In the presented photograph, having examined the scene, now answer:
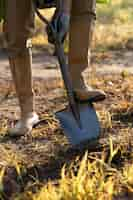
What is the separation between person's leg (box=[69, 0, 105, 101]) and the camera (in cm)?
368

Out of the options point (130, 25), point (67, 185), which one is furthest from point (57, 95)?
point (130, 25)

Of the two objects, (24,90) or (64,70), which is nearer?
(64,70)

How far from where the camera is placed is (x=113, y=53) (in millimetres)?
6695

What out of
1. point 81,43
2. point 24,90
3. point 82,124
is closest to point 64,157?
point 82,124

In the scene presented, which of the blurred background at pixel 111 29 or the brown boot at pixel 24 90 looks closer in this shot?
the brown boot at pixel 24 90

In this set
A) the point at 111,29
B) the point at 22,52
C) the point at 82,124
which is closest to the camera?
the point at 82,124

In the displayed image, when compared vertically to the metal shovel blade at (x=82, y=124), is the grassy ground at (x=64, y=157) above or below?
below

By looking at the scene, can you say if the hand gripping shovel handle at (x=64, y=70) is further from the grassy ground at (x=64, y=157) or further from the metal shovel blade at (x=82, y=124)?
the grassy ground at (x=64, y=157)

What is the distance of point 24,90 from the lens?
385 cm

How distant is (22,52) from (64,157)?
682 millimetres

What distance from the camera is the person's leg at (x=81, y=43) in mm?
3676

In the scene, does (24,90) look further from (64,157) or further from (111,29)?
(111,29)

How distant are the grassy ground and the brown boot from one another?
62 millimetres

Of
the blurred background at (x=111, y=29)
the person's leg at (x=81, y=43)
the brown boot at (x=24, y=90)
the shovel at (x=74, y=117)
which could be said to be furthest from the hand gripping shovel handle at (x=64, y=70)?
the blurred background at (x=111, y=29)
